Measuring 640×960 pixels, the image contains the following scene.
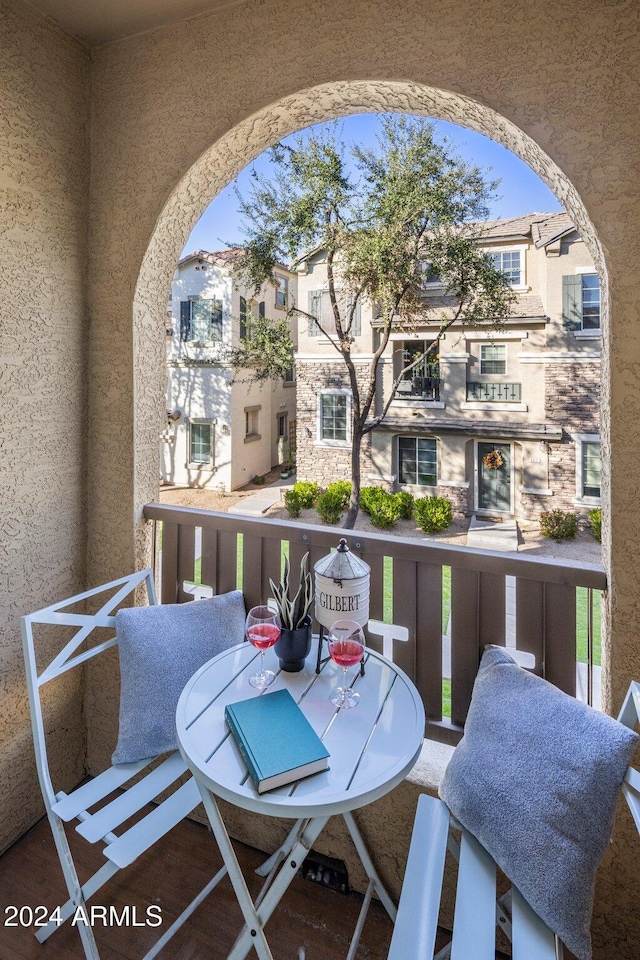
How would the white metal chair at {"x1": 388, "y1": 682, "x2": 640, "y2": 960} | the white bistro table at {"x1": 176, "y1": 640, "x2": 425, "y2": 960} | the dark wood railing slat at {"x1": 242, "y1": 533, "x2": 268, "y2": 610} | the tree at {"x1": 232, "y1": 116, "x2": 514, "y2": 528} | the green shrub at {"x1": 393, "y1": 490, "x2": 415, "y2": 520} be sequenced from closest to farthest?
the white metal chair at {"x1": 388, "y1": 682, "x2": 640, "y2": 960}, the white bistro table at {"x1": 176, "y1": 640, "x2": 425, "y2": 960}, the dark wood railing slat at {"x1": 242, "y1": 533, "x2": 268, "y2": 610}, the tree at {"x1": 232, "y1": 116, "x2": 514, "y2": 528}, the green shrub at {"x1": 393, "y1": 490, "x2": 415, "y2": 520}

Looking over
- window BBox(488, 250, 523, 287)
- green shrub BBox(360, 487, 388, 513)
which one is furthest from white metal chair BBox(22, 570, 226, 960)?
window BBox(488, 250, 523, 287)

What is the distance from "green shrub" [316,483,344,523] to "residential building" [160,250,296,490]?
2.07 metres

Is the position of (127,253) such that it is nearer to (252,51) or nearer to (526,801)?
(252,51)

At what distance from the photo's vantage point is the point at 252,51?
1.62 metres

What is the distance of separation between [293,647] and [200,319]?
872cm

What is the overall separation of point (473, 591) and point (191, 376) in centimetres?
952

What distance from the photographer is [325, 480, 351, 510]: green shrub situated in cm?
903

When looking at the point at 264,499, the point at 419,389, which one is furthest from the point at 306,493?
the point at 419,389

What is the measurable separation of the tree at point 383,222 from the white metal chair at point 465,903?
21.7 feet

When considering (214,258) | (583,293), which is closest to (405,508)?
(583,293)

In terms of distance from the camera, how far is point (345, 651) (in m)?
1.25

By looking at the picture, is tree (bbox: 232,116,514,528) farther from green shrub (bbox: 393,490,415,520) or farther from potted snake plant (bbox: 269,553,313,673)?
potted snake plant (bbox: 269,553,313,673)

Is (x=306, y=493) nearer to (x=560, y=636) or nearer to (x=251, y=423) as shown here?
(x=251, y=423)

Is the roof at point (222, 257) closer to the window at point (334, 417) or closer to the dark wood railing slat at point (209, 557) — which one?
the window at point (334, 417)
